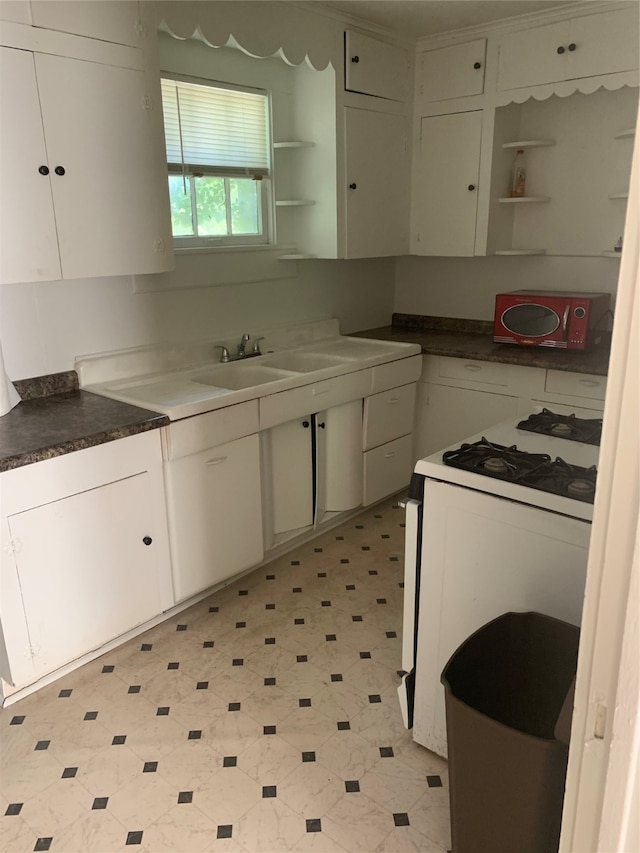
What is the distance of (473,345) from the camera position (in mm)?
3594

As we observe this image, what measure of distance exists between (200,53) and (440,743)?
2.95 meters

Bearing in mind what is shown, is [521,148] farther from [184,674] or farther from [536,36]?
[184,674]

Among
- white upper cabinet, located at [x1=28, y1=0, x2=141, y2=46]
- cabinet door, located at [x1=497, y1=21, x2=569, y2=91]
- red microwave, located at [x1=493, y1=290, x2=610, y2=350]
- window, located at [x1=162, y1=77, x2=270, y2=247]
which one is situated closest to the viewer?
white upper cabinet, located at [x1=28, y1=0, x2=141, y2=46]

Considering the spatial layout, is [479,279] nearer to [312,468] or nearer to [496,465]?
[312,468]

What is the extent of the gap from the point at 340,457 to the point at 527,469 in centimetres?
165

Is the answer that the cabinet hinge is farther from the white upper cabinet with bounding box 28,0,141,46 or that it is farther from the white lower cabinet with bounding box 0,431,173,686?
the white upper cabinet with bounding box 28,0,141,46

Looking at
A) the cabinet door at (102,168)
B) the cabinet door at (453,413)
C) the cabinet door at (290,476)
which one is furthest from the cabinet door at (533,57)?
the cabinet door at (290,476)

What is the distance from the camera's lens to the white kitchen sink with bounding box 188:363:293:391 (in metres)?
3.01

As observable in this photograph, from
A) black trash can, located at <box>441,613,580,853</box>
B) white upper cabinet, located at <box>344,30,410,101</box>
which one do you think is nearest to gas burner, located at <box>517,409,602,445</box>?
black trash can, located at <box>441,613,580,853</box>

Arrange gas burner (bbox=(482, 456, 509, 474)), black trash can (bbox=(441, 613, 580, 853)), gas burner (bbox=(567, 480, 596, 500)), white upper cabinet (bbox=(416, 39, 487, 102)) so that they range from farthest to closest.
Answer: white upper cabinet (bbox=(416, 39, 487, 102)) < gas burner (bbox=(482, 456, 509, 474)) < gas burner (bbox=(567, 480, 596, 500)) < black trash can (bbox=(441, 613, 580, 853))

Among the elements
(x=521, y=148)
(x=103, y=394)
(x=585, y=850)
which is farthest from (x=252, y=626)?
(x=521, y=148)

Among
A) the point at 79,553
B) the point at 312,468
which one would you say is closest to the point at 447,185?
the point at 312,468

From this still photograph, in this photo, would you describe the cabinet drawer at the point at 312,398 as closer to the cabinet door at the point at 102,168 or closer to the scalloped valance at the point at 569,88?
the cabinet door at the point at 102,168

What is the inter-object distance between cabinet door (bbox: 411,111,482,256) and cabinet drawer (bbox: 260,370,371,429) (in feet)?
3.40
